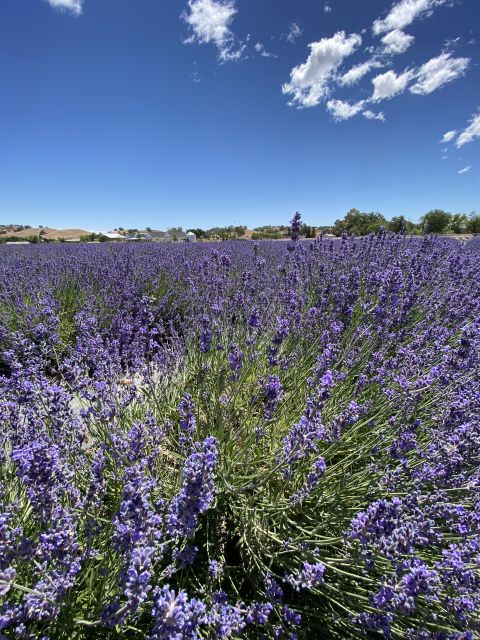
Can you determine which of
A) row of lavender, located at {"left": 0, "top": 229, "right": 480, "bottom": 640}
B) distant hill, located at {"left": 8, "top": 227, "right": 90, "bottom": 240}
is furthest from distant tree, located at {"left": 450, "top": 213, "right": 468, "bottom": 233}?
distant hill, located at {"left": 8, "top": 227, "right": 90, "bottom": 240}

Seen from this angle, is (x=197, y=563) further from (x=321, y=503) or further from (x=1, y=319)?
(x=1, y=319)

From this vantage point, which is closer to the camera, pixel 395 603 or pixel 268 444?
pixel 395 603

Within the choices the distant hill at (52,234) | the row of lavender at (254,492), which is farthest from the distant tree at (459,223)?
the distant hill at (52,234)

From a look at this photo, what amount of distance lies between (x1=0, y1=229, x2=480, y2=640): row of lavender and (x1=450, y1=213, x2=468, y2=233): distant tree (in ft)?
143

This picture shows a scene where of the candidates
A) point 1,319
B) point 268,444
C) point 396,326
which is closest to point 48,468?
point 268,444

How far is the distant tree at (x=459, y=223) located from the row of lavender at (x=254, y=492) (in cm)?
4365

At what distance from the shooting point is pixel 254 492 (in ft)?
6.24

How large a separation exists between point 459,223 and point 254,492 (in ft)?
162

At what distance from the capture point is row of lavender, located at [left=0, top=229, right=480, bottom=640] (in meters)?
1.06

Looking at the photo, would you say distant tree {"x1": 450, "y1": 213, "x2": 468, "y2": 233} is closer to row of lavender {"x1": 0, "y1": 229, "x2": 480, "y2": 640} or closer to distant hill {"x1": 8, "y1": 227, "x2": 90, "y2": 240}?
row of lavender {"x1": 0, "y1": 229, "x2": 480, "y2": 640}

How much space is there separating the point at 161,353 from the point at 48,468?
5.42ft

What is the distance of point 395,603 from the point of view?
3.31 feet

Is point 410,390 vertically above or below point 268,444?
above

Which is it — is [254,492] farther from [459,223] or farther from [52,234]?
[52,234]
